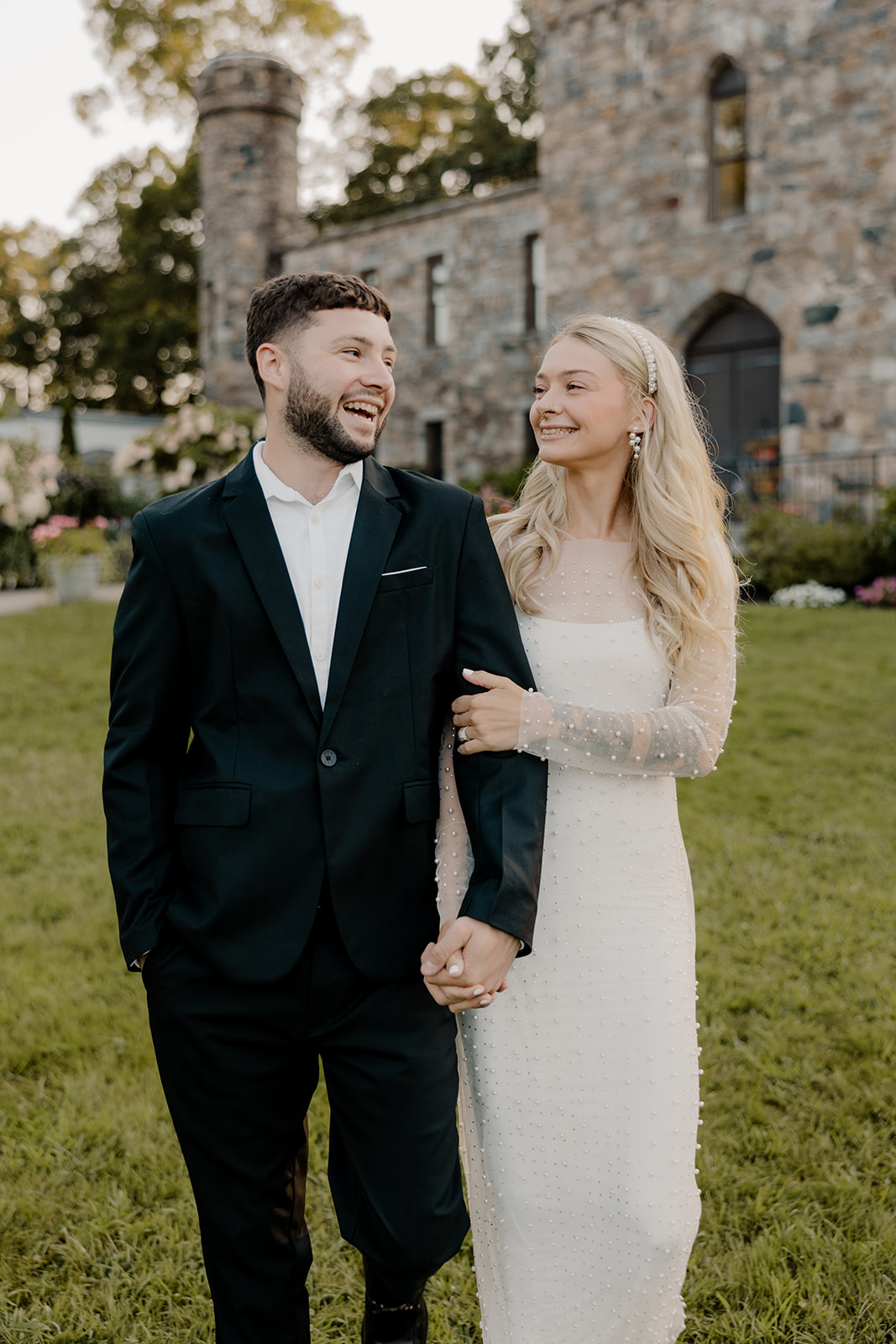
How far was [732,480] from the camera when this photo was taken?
51.8ft

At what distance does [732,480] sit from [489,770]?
14579 millimetres

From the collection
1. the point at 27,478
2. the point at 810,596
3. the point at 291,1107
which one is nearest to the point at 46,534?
the point at 27,478

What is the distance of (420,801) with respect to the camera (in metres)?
2.13

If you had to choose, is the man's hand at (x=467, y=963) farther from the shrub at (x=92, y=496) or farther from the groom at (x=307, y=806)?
the shrub at (x=92, y=496)

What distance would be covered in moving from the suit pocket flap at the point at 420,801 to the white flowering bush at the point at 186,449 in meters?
12.2

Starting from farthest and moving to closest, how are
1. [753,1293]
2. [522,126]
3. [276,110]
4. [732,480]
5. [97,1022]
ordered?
1. [522,126]
2. [276,110]
3. [732,480]
4. [97,1022]
5. [753,1293]

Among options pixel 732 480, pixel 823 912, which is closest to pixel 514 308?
pixel 732 480

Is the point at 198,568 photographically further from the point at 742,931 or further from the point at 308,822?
the point at 742,931

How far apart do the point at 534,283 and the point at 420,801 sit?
20.2 metres

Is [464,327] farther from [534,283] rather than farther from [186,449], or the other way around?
[186,449]

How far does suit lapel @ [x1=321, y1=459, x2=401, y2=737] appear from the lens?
2041 mm

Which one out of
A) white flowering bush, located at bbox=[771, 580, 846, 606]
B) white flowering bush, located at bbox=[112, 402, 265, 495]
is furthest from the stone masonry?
white flowering bush, located at bbox=[112, 402, 265, 495]

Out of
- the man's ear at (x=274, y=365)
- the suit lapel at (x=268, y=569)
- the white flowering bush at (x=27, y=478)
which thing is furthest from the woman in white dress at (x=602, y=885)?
the white flowering bush at (x=27, y=478)

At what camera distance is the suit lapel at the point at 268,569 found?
2051mm
